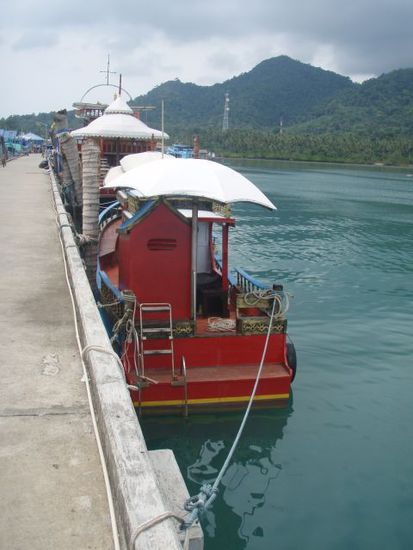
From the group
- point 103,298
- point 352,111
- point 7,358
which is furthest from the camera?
point 352,111

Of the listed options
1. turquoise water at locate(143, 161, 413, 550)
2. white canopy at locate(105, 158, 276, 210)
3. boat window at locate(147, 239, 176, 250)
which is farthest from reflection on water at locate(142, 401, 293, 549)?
white canopy at locate(105, 158, 276, 210)

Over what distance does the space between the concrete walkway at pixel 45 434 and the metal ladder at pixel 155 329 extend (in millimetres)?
1155

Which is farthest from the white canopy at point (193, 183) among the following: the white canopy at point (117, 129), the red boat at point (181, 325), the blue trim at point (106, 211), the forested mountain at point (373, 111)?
the forested mountain at point (373, 111)

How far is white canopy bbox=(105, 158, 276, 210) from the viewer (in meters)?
7.14

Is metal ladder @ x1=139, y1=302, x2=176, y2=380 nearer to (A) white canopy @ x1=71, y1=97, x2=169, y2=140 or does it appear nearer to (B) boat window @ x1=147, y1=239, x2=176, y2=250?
(B) boat window @ x1=147, y1=239, x2=176, y2=250

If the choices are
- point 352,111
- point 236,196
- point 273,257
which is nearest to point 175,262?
point 236,196

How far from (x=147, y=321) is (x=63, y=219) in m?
6.06

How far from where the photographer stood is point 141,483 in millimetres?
3113

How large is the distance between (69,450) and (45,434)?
11.7 inches

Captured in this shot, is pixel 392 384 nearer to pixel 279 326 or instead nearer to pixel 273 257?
pixel 279 326

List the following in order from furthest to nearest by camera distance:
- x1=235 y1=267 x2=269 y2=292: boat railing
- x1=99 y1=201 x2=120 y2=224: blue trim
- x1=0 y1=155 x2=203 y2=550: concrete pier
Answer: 1. x1=99 y1=201 x2=120 y2=224: blue trim
2. x1=235 y1=267 x2=269 y2=292: boat railing
3. x1=0 y1=155 x2=203 y2=550: concrete pier

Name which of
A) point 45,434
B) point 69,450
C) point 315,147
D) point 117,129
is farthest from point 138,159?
point 315,147

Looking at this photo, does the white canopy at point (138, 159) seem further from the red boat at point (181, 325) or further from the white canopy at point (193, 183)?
the white canopy at point (193, 183)

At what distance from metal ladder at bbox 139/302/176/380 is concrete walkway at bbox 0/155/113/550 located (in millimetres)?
1155
